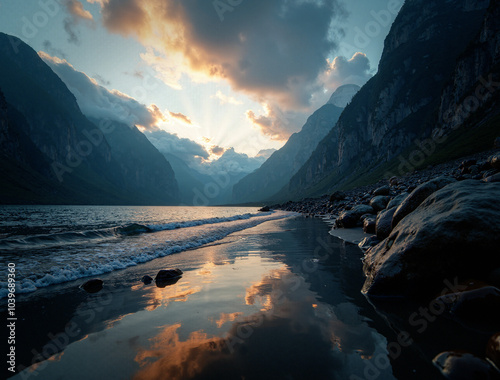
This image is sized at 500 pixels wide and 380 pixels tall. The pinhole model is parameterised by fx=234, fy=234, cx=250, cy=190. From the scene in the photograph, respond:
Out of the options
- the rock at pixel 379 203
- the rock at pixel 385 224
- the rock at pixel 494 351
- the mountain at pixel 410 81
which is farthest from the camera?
the mountain at pixel 410 81

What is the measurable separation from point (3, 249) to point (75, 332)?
1282cm

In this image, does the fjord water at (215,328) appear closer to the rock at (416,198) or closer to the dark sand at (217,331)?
the dark sand at (217,331)

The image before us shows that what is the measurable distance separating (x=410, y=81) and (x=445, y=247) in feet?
500

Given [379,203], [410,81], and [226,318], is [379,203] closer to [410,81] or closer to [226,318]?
[226,318]

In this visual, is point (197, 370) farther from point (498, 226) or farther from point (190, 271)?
point (498, 226)

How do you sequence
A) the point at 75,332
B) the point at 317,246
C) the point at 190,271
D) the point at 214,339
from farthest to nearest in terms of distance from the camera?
the point at 317,246 → the point at 190,271 → the point at 75,332 → the point at 214,339

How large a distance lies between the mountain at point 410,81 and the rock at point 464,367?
100622 millimetres

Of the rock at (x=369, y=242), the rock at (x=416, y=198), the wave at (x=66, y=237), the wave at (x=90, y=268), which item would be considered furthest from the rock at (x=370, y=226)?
the wave at (x=66, y=237)

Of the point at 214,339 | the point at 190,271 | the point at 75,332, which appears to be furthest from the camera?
the point at 190,271

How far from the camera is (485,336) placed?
11.6 ft

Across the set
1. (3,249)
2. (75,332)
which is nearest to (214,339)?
(75,332)

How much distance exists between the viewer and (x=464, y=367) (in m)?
2.72

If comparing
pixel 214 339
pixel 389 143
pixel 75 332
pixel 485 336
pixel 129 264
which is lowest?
pixel 485 336

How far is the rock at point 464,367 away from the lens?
2.59 m
